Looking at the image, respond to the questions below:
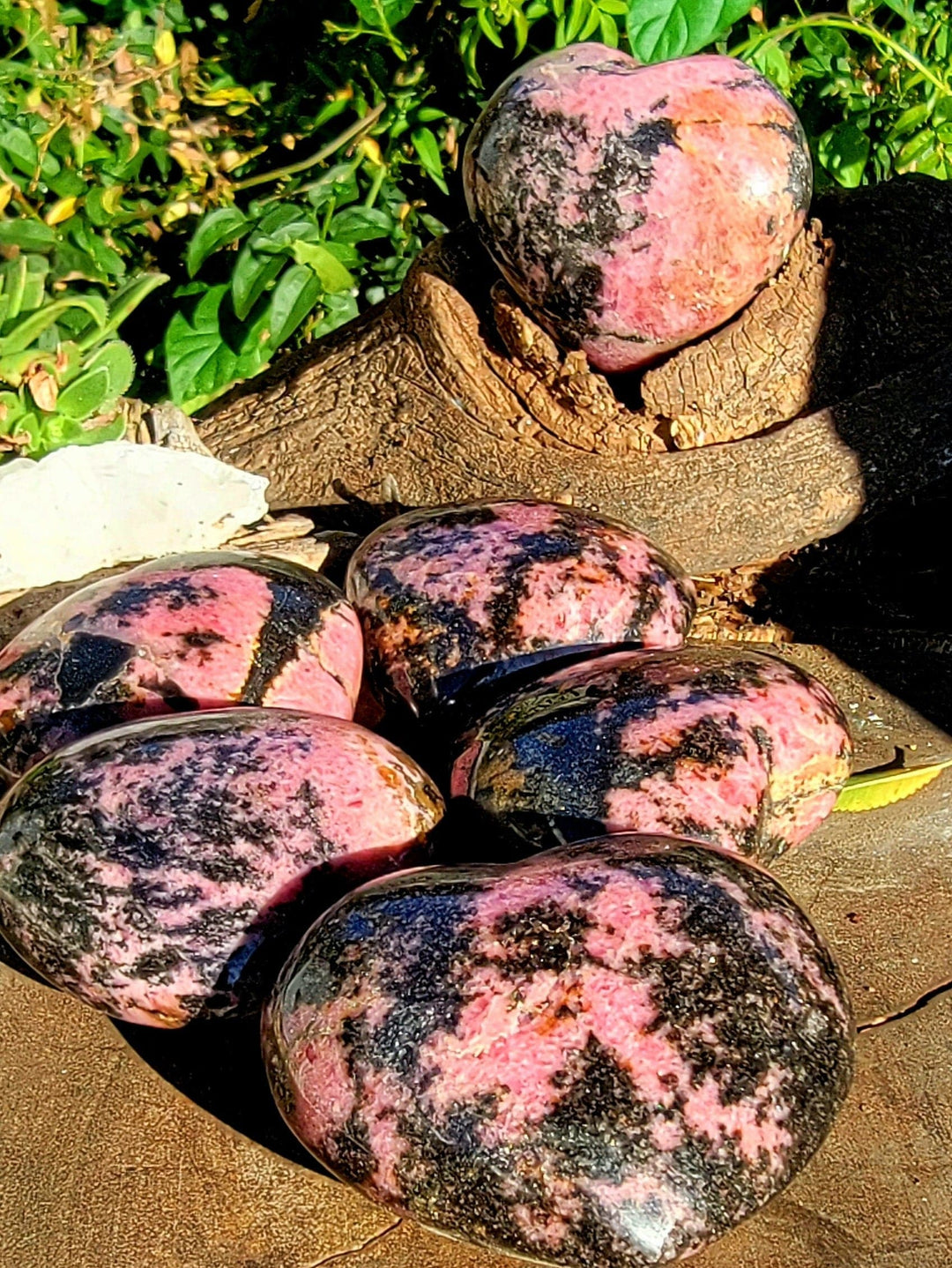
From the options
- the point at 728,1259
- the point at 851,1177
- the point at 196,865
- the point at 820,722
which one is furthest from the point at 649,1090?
the point at 820,722

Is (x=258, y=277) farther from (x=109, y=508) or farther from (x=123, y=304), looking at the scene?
(x=109, y=508)

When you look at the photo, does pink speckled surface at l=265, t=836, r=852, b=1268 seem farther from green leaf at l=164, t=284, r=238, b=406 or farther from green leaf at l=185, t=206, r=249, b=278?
green leaf at l=185, t=206, r=249, b=278

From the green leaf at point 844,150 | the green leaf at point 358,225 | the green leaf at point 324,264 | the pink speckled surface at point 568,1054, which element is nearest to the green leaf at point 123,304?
the green leaf at point 324,264

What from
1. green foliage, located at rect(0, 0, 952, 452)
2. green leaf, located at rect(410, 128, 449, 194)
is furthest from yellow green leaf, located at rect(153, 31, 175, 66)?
green leaf, located at rect(410, 128, 449, 194)

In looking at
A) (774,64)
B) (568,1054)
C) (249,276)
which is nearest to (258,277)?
(249,276)

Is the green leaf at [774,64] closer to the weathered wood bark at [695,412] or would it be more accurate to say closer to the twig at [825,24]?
the twig at [825,24]

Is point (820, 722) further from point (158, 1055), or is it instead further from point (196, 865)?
point (158, 1055)
